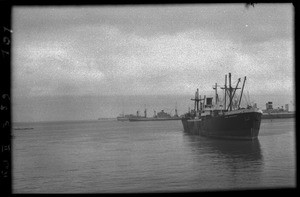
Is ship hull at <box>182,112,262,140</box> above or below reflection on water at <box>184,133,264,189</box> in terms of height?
above

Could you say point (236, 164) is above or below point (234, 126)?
below

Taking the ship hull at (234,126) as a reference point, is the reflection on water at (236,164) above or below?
below

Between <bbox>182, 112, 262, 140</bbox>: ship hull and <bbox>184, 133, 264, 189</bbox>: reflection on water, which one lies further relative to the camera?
<bbox>182, 112, 262, 140</bbox>: ship hull

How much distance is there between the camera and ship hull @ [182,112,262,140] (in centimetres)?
3981

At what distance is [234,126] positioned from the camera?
42.9m

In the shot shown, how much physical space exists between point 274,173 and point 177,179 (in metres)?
6.71

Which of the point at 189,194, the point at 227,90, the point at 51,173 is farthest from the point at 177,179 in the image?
the point at 227,90

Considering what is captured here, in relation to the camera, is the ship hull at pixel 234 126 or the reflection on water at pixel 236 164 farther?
the ship hull at pixel 234 126

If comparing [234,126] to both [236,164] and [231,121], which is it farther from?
[236,164]

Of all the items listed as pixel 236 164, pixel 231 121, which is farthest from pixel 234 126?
pixel 236 164

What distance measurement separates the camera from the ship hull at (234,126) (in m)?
39.8

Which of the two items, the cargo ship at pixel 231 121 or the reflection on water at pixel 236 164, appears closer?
the reflection on water at pixel 236 164

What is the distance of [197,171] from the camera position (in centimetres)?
2347

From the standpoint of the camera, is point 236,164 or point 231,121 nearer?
point 236,164
